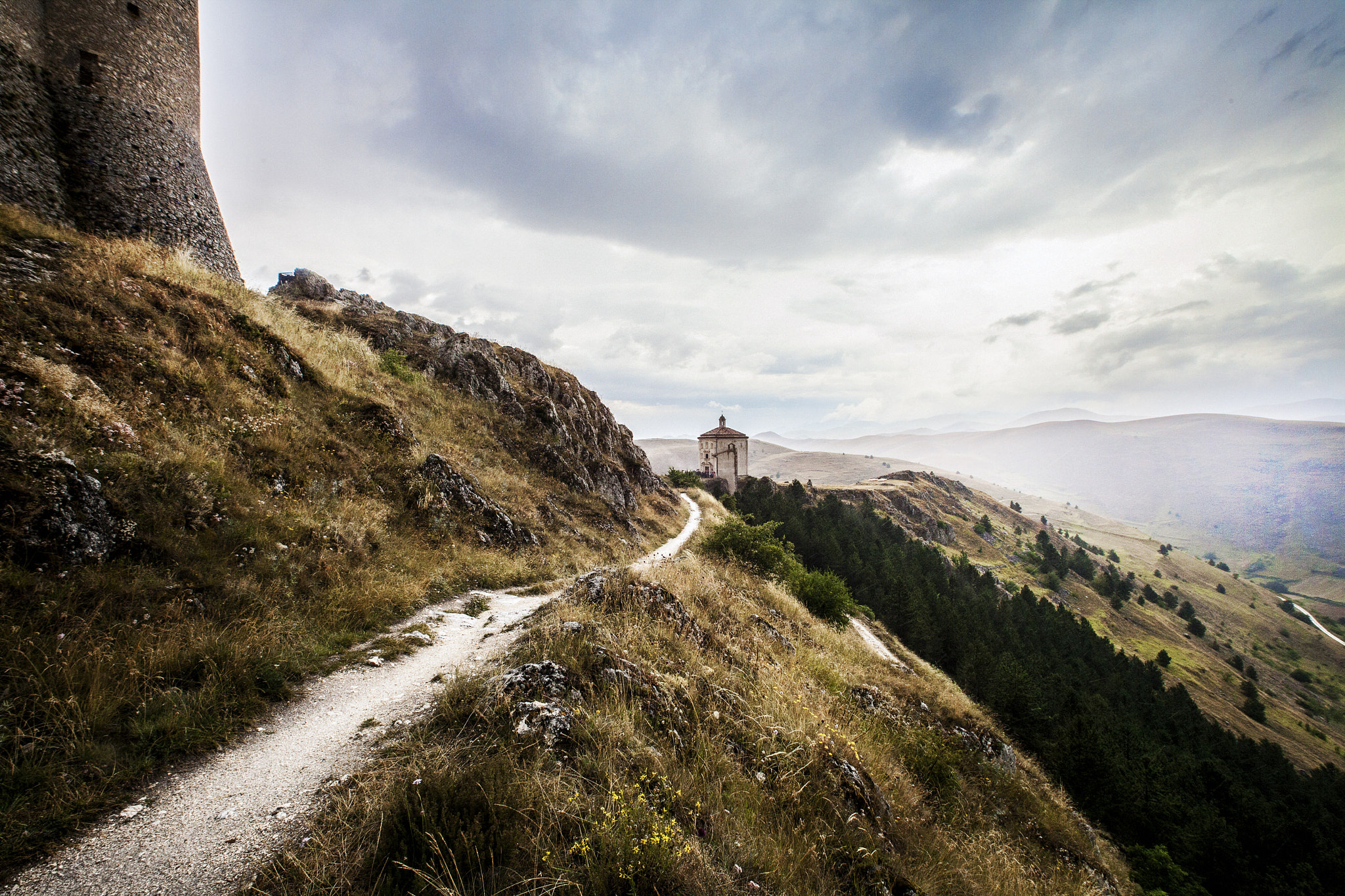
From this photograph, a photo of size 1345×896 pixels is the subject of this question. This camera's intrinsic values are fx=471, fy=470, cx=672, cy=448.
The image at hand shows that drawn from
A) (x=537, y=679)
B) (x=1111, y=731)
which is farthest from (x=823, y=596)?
(x=1111, y=731)

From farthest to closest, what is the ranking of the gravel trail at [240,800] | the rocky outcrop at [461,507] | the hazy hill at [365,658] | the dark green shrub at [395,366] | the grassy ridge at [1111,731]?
1. the grassy ridge at [1111,731]
2. the dark green shrub at [395,366]
3. the rocky outcrop at [461,507]
4. the hazy hill at [365,658]
5. the gravel trail at [240,800]

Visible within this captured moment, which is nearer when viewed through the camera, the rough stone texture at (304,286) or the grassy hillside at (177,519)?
the grassy hillside at (177,519)

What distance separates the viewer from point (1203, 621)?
397 ft

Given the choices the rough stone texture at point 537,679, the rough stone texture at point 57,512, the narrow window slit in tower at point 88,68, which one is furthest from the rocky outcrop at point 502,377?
the rough stone texture at point 537,679

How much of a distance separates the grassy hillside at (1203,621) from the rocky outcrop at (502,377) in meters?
87.3

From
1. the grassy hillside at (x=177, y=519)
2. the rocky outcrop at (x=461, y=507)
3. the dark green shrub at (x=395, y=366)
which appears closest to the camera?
the grassy hillside at (x=177, y=519)

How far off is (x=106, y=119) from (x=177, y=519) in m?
18.1

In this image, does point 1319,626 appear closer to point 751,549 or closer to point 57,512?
point 751,549

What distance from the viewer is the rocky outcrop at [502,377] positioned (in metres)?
24.6

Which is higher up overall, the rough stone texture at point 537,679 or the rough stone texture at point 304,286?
the rough stone texture at point 304,286

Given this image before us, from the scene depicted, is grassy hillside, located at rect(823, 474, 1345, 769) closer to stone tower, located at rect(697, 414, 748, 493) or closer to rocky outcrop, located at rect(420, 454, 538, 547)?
stone tower, located at rect(697, 414, 748, 493)

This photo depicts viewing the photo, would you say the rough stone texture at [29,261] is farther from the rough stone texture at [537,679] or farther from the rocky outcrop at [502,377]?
the rocky outcrop at [502,377]

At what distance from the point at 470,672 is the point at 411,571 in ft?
17.5

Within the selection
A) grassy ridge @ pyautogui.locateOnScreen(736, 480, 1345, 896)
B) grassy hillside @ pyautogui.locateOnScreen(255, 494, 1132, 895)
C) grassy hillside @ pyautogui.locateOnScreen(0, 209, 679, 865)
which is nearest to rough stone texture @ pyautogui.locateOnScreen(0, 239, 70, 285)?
grassy hillside @ pyautogui.locateOnScreen(0, 209, 679, 865)
